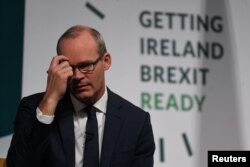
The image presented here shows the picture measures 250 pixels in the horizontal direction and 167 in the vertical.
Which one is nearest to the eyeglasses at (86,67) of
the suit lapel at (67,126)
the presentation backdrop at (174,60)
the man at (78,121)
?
the man at (78,121)

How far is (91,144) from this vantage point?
4.33ft

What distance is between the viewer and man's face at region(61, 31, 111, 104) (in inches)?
52.3

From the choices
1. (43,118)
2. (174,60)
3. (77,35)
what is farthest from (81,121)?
(174,60)

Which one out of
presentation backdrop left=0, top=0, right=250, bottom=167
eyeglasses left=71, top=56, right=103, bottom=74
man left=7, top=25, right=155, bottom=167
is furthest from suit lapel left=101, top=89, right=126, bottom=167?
presentation backdrop left=0, top=0, right=250, bottom=167

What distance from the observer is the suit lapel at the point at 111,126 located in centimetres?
131

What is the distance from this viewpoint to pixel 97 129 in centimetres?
135

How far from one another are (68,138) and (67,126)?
1.4 inches

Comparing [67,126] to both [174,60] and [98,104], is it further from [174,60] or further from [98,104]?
[174,60]

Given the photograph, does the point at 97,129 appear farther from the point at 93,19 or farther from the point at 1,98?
the point at 93,19

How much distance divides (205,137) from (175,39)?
44 cm

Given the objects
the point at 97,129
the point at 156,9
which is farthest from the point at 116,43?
the point at 97,129

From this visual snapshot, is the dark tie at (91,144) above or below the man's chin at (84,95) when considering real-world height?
below

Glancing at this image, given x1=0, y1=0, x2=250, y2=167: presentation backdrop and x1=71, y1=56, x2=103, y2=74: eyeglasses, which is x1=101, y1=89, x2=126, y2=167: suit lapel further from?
x1=0, y1=0, x2=250, y2=167: presentation backdrop

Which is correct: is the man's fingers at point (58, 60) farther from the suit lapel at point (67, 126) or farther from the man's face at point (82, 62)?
the suit lapel at point (67, 126)
